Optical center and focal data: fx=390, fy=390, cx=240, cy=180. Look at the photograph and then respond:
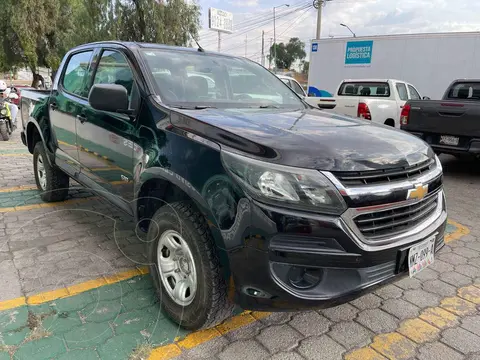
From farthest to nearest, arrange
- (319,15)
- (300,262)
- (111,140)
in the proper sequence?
(319,15)
(111,140)
(300,262)

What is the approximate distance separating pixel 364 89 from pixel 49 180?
29.8ft

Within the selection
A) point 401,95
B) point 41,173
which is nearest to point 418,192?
point 41,173

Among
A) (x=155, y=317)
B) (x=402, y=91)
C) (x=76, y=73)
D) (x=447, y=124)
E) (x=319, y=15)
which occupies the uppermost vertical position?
(x=319, y=15)

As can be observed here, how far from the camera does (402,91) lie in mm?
10648

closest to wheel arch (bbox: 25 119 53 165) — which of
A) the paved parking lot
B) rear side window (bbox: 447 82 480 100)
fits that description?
the paved parking lot

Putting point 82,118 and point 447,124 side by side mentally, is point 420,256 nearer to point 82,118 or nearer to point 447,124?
point 82,118

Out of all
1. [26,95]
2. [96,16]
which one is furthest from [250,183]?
[96,16]

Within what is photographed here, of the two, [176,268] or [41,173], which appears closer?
[176,268]

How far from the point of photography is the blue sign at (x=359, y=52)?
14.3m

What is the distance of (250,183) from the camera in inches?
76.0

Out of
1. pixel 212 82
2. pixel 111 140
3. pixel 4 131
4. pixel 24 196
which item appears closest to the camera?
pixel 111 140

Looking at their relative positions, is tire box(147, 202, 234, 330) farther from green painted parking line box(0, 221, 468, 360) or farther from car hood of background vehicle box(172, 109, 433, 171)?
car hood of background vehicle box(172, 109, 433, 171)

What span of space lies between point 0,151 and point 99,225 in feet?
19.3

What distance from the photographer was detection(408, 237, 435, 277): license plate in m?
2.18
